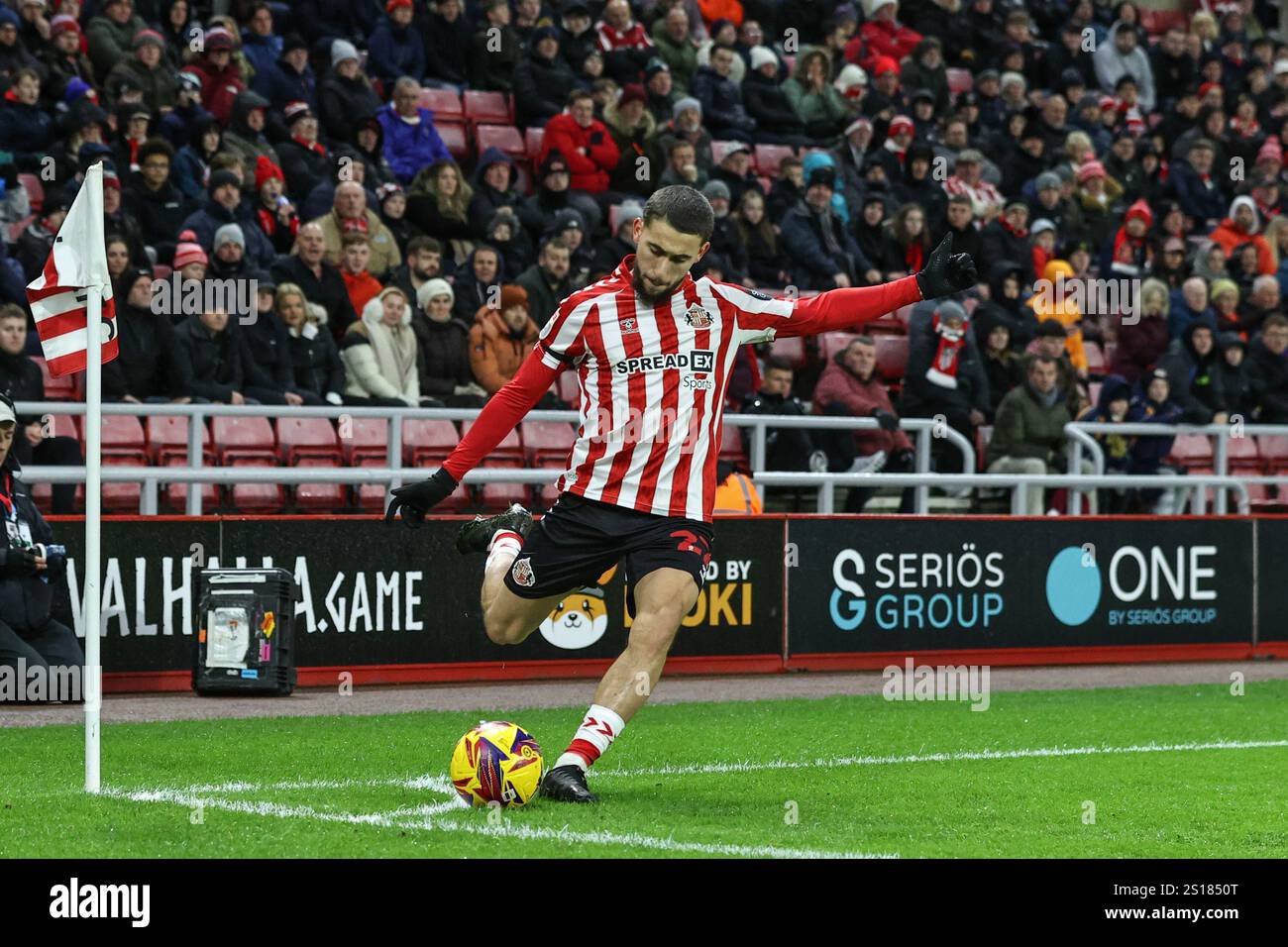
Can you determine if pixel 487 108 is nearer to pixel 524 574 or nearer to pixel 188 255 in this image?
pixel 188 255

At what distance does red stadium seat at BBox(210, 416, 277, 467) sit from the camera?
14.4m

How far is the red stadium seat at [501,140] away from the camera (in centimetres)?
1902

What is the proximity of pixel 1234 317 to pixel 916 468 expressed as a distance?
18.9ft

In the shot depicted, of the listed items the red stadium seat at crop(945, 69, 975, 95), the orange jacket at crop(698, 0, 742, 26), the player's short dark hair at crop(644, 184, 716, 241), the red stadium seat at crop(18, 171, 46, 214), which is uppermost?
the orange jacket at crop(698, 0, 742, 26)

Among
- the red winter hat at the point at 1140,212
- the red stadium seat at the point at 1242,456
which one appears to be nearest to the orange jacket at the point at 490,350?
the red stadium seat at the point at 1242,456

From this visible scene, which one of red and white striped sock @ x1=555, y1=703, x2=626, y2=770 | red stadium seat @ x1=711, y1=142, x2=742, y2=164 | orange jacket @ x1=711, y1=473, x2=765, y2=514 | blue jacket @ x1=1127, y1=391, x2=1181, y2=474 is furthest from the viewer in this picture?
red stadium seat @ x1=711, y1=142, x2=742, y2=164

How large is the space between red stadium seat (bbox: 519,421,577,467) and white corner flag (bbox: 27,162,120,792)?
734cm

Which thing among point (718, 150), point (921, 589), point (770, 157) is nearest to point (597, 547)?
point (921, 589)

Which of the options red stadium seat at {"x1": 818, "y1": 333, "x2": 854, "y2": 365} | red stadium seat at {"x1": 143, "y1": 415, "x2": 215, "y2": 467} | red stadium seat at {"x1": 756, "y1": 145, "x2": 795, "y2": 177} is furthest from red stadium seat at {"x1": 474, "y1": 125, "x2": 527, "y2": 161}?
Answer: red stadium seat at {"x1": 143, "y1": 415, "x2": 215, "y2": 467}

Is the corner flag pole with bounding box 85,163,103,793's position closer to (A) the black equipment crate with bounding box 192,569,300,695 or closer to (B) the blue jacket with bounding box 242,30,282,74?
(A) the black equipment crate with bounding box 192,569,300,695

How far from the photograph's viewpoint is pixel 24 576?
11617 mm

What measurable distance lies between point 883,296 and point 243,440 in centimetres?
747

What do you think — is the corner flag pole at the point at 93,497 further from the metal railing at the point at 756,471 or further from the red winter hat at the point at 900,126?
the red winter hat at the point at 900,126
